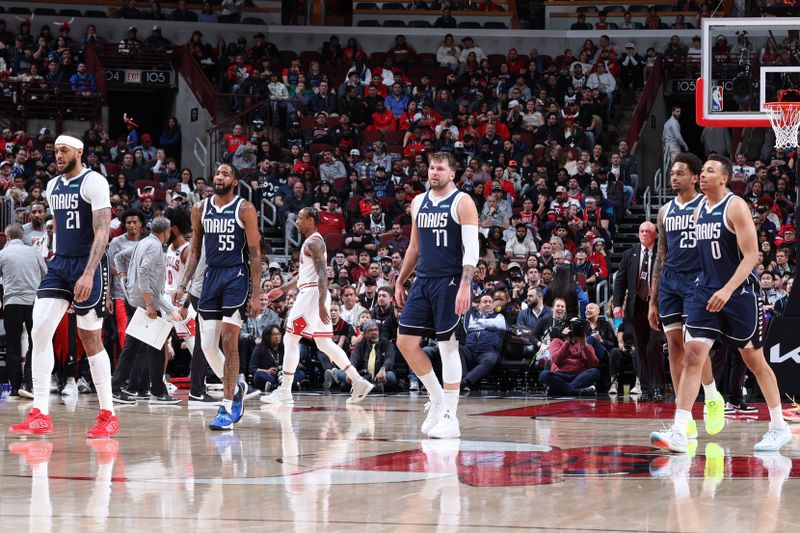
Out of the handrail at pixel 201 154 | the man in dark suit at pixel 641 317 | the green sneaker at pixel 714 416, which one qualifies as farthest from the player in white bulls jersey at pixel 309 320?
the handrail at pixel 201 154

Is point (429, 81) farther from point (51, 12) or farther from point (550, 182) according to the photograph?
point (51, 12)

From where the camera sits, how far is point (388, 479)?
6.27 m

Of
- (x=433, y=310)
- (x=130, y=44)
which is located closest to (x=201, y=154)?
(x=130, y=44)

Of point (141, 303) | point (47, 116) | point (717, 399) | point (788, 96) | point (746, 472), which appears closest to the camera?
point (746, 472)

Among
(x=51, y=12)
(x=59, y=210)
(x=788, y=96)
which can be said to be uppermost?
(x=51, y=12)

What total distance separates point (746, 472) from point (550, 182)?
1578 cm

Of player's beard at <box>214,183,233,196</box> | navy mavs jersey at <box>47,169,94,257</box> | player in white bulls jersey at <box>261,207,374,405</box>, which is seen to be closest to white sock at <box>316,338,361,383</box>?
player in white bulls jersey at <box>261,207,374,405</box>

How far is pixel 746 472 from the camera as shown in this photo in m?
6.57

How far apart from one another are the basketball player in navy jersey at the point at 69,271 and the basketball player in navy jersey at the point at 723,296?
4120mm

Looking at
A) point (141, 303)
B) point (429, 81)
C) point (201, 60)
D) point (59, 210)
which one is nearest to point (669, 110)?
point (429, 81)

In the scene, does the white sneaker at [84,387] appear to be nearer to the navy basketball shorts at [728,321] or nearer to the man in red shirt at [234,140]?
the navy basketball shorts at [728,321]

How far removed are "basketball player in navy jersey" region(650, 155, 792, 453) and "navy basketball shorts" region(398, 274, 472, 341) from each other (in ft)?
5.54

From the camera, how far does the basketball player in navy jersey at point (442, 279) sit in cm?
862

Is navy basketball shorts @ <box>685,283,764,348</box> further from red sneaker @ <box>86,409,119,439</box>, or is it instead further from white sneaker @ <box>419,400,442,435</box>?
red sneaker @ <box>86,409,119,439</box>
